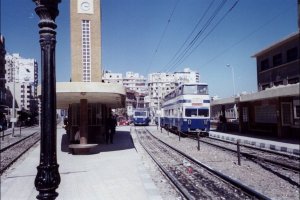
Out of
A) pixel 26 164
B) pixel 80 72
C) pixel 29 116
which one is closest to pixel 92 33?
pixel 80 72

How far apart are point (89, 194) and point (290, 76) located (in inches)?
275

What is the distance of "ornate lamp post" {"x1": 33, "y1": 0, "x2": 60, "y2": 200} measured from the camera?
3.49 meters

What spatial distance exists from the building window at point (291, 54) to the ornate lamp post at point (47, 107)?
2.51m

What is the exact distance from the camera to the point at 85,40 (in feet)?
85.3

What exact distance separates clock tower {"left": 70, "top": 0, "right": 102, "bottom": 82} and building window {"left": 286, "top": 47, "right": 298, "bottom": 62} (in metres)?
23.3

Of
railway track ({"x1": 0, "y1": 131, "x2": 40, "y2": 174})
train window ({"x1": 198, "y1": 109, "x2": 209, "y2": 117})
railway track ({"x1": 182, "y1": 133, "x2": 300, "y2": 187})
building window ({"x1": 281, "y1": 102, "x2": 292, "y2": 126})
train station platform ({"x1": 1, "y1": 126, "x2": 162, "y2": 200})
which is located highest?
train window ({"x1": 198, "y1": 109, "x2": 209, "y2": 117})

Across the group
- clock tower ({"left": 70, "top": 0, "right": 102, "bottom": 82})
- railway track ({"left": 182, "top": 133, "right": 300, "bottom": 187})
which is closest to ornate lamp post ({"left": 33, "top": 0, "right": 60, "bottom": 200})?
railway track ({"left": 182, "top": 133, "right": 300, "bottom": 187})

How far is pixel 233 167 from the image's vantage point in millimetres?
13633

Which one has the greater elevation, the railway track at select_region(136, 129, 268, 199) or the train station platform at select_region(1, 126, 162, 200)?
the train station platform at select_region(1, 126, 162, 200)

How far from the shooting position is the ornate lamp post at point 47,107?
3.49 m

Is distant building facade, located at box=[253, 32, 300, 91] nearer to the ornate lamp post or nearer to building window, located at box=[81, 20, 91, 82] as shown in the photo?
the ornate lamp post

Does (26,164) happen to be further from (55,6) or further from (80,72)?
(55,6)

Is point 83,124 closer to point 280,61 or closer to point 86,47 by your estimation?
point 86,47

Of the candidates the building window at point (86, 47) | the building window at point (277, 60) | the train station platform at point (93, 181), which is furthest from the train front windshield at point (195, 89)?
the building window at point (277, 60)
